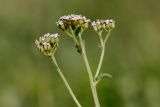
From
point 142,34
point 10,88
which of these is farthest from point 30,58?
point 142,34

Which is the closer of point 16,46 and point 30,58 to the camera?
point 30,58

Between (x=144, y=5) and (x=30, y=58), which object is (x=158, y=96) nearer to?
(x=30, y=58)

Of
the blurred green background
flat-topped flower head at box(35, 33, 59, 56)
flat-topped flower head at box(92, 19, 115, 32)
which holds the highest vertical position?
flat-topped flower head at box(35, 33, 59, 56)

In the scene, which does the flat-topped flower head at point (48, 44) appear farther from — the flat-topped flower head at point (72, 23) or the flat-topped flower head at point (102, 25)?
the flat-topped flower head at point (102, 25)

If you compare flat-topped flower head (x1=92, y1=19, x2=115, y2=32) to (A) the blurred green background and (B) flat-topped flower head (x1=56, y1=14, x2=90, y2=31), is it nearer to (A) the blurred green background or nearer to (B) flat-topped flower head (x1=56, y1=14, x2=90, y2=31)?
(B) flat-topped flower head (x1=56, y1=14, x2=90, y2=31)

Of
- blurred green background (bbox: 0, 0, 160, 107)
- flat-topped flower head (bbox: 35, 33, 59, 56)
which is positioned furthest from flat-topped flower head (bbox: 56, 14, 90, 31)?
blurred green background (bbox: 0, 0, 160, 107)

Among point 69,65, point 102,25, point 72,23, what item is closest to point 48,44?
point 72,23

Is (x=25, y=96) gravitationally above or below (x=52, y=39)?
below

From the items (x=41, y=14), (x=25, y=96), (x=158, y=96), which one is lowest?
(x=158, y=96)
